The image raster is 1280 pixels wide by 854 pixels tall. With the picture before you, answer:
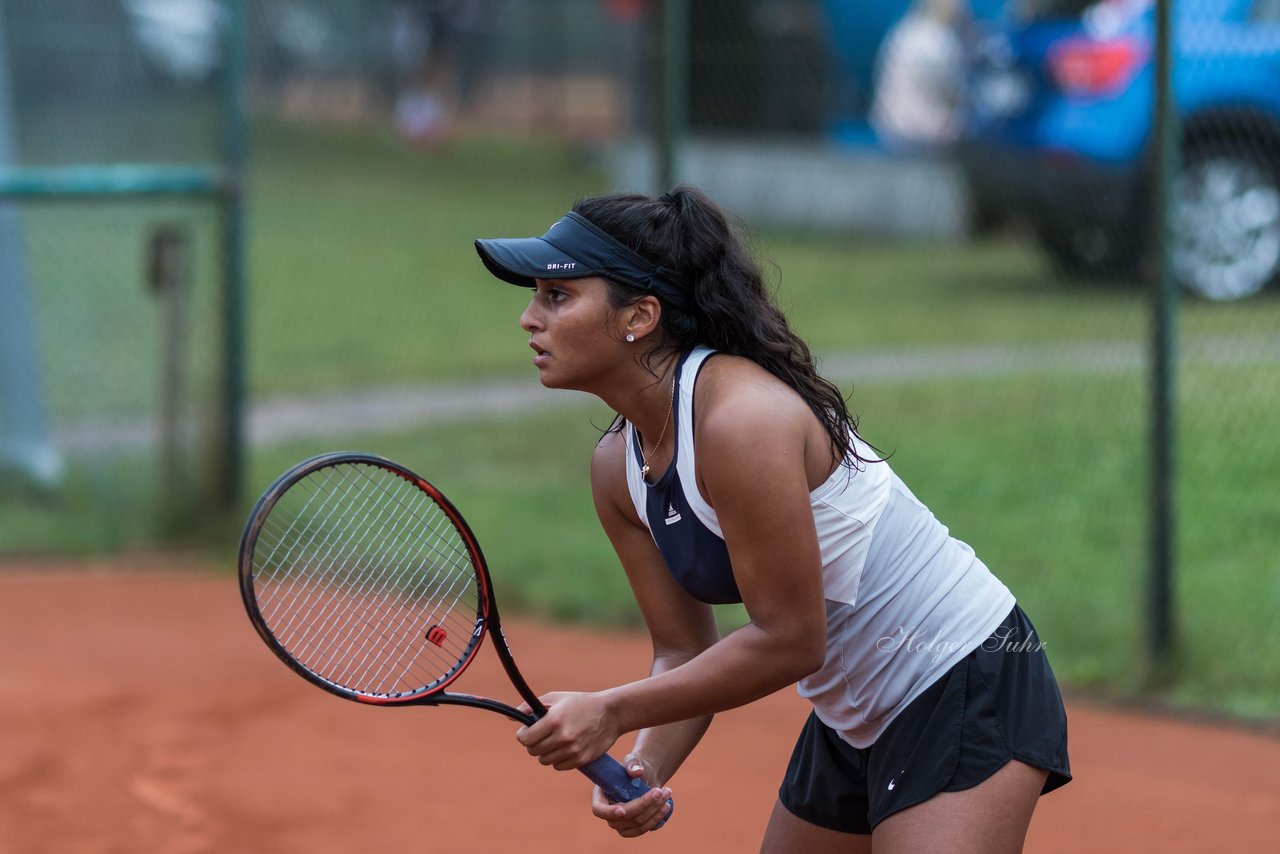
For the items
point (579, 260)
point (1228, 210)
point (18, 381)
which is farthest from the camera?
point (18, 381)

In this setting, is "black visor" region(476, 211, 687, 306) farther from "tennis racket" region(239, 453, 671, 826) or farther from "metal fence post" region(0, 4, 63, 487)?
"metal fence post" region(0, 4, 63, 487)

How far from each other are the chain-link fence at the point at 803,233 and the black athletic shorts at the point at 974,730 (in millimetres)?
2704

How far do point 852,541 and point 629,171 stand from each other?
563 cm

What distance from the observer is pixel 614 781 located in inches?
114

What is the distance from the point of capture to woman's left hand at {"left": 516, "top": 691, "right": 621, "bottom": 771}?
2.71 m

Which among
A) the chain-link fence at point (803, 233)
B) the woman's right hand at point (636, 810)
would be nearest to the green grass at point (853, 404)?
Result: the chain-link fence at point (803, 233)

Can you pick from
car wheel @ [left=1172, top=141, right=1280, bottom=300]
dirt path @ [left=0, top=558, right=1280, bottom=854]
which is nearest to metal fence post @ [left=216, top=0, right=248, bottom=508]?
dirt path @ [left=0, top=558, right=1280, bottom=854]

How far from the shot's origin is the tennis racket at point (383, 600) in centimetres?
291

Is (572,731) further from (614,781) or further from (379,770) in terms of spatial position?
(379,770)

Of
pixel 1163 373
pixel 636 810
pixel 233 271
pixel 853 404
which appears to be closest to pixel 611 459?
pixel 636 810

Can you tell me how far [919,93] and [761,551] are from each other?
18.0 ft

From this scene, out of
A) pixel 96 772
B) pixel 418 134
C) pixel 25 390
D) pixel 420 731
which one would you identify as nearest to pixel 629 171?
pixel 418 134

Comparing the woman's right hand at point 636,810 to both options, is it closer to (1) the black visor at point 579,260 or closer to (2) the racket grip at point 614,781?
(2) the racket grip at point 614,781

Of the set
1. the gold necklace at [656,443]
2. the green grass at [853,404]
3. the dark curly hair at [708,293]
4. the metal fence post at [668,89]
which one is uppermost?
the metal fence post at [668,89]
